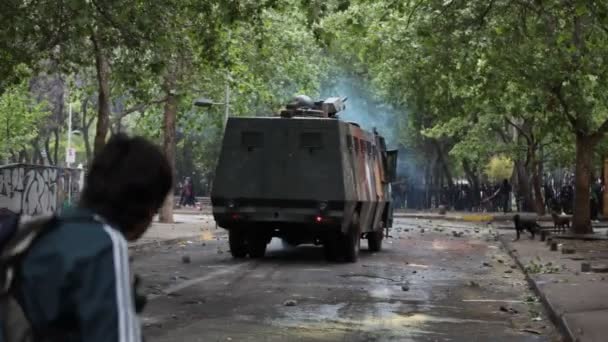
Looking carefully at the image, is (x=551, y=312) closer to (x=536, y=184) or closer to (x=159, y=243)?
(x=159, y=243)

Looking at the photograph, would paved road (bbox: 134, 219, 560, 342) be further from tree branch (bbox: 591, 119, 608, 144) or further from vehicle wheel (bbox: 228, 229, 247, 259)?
tree branch (bbox: 591, 119, 608, 144)

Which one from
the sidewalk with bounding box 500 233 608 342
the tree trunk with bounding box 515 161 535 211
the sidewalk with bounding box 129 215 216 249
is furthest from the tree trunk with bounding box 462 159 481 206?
the sidewalk with bounding box 500 233 608 342

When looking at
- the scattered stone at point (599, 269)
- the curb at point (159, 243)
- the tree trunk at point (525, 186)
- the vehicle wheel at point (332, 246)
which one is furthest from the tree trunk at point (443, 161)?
the scattered stone at point (599, 269)

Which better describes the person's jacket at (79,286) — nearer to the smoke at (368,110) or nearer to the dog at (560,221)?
the dog at (560,221)

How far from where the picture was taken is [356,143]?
19.1 metres

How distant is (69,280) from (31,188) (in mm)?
22825

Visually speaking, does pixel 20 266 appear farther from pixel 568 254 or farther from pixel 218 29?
pixel 568 254

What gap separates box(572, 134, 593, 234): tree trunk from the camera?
26.0 m

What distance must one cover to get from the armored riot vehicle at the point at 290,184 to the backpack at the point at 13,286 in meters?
14.9

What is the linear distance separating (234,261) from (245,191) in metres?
1.43

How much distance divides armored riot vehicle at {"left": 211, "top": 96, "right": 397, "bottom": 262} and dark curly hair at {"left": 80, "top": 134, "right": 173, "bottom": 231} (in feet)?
48.2

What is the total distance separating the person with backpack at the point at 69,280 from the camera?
219 cm

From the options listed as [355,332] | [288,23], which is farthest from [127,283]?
[288,23]

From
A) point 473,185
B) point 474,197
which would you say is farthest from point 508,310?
point 473,185
